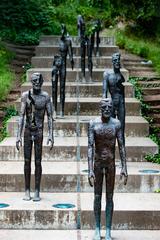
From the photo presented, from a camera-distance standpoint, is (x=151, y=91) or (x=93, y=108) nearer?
(x=93, y=108)

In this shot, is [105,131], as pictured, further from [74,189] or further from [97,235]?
[74,189]

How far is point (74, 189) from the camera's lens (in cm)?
1235

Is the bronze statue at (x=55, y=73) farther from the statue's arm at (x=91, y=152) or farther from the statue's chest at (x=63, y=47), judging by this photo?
the statue's arm at (x=91, y=152)

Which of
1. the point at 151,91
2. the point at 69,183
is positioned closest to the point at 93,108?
the point at 151,91

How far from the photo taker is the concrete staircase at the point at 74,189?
10719 millimetres

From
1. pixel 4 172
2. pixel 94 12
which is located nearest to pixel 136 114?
pixel 4 172

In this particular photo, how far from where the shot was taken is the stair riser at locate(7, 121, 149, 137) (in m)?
15.3

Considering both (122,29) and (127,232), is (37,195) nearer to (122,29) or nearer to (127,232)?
(127,232)

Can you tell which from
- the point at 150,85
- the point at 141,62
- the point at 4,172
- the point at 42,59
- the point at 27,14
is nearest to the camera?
the point at 4,172

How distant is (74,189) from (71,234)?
1997mm

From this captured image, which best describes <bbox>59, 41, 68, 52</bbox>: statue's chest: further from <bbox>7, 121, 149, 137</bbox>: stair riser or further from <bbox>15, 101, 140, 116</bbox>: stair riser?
<bbox>7, 121, 149, 137</bbox>: stair riser

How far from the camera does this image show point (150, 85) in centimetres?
1897

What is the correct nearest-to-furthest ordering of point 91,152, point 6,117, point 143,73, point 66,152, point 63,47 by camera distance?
point 91,152 → point 66,152 → point 63,47 → point 6,117 → point 143,73

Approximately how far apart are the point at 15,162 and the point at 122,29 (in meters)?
12.8
